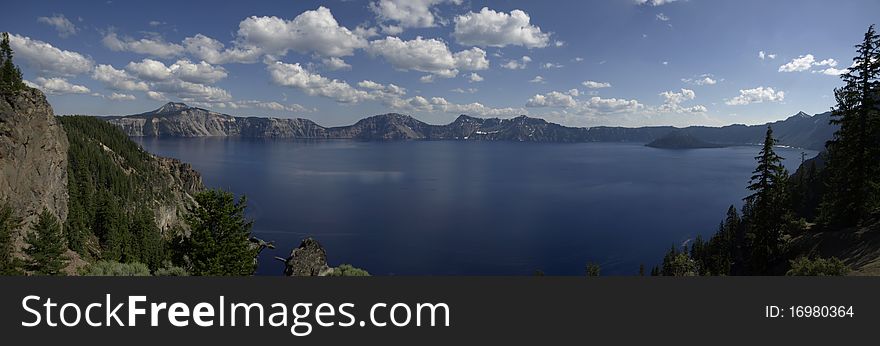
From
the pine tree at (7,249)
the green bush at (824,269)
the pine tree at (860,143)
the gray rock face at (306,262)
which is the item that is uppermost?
the pine tree at (860,143)

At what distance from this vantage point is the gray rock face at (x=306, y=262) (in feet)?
160

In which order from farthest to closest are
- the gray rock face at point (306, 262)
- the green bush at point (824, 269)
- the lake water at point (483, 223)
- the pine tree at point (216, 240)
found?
the lake water at point (483, 223) → the gray rock face at point (306, 262) → the pine tree at point (216, 240) → the green bush at point (824, 269)

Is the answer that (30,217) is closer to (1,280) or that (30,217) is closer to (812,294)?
(1,280)

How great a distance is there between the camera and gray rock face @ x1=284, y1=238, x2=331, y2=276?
48.8 metres

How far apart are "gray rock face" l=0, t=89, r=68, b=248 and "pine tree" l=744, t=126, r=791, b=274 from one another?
80.3m

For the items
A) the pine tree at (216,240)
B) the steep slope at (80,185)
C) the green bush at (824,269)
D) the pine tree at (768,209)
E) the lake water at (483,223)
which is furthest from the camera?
the lake water at (483,223)

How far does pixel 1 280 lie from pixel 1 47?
3638 inches

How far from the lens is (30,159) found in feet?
235

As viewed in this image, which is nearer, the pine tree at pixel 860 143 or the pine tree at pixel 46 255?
the pine tree at pixel 860 143

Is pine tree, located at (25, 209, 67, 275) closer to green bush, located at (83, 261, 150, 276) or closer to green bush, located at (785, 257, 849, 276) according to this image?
Answer: green bush, located at (83, 261, 150, 276)

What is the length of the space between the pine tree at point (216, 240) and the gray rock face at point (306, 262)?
27.3 ft

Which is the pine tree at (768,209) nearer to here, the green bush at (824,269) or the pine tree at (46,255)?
the green bush at (824,269)

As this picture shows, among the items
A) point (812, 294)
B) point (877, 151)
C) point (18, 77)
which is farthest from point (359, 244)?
point (812, 294)

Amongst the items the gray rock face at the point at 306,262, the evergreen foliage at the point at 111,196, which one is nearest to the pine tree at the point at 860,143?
the gray rock face at the point at 306,262
